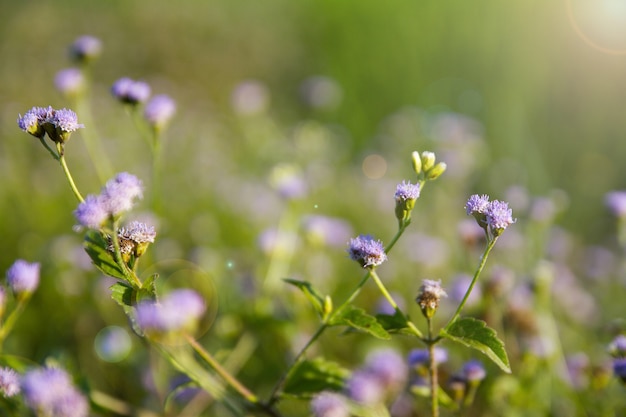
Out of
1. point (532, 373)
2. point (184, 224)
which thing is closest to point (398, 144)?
point (184, 224)

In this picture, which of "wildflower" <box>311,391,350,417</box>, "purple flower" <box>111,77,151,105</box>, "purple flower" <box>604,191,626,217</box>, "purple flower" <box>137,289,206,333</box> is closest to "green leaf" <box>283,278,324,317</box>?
"wildflower" <box>311,391,350,417</box>

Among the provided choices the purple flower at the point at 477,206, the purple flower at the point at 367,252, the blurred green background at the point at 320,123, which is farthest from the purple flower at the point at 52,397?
the blurred green background at the point at 320,123

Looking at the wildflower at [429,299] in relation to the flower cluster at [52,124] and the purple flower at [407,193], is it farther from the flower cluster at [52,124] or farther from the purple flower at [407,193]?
the flower cluster at [52,124]

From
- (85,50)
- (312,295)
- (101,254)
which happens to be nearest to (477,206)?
(312,295)

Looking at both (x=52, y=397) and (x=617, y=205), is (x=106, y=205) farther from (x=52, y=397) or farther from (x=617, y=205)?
(x=617, y=205)

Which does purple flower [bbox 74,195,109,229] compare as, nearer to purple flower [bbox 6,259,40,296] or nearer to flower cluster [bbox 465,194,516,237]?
purple flower [bbox 6,259,40,296]

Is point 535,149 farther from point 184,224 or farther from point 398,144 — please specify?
point 184,224
